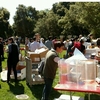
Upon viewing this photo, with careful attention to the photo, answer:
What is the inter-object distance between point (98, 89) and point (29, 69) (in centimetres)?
332

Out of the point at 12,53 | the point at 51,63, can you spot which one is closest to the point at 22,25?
the point at 12,53

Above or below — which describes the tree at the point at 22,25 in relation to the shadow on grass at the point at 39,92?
above

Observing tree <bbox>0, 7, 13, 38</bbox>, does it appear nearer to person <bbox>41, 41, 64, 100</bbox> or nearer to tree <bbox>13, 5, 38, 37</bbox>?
tree <bbox>13, 5, 38, 37</bbox>

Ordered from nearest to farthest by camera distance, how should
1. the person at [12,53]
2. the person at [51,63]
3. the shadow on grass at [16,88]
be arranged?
the person at [51,63] < the shadow on grass at [16,88] < the person at [12,53]

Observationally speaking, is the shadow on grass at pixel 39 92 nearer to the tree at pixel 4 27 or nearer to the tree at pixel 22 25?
the tree at pixel 4 27

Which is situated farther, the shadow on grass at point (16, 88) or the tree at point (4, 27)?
the tree at point (4, 27)

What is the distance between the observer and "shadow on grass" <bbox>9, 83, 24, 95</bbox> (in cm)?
705

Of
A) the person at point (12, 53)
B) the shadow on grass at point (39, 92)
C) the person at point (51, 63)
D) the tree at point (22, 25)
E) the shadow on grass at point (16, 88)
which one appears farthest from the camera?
the tree at point (22, 25)

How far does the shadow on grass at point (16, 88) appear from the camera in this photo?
705 cm

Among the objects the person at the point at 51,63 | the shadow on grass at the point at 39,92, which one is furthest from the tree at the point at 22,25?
the person at the point at 51,63

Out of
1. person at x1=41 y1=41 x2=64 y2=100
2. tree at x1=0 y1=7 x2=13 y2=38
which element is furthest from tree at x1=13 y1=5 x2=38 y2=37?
person at x1=41 y1=41 x2=64 y2=100

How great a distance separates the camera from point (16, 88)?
7.43m

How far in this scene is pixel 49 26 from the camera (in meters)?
40.8

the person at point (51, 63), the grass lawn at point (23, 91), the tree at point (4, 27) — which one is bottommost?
the grass lawn at point (23, 91)
